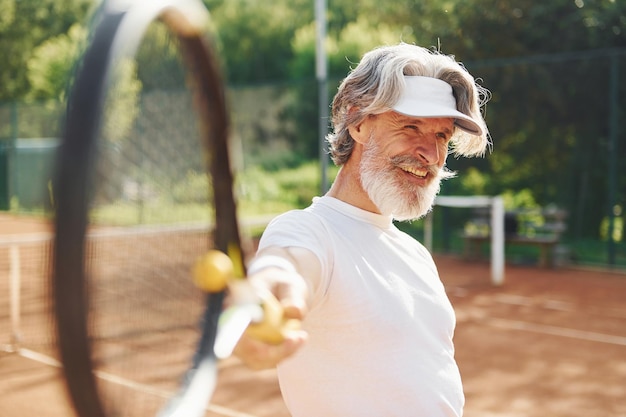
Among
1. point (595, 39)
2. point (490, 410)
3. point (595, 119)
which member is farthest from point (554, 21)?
point (490, 410)

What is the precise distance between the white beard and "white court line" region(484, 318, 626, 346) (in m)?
5.05

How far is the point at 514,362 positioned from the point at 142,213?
4.56 metres

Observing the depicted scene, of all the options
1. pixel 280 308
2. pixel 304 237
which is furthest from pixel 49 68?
pixel 280 308

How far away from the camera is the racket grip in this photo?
1062mm

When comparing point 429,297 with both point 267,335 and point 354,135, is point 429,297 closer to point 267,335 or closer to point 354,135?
point 354,135

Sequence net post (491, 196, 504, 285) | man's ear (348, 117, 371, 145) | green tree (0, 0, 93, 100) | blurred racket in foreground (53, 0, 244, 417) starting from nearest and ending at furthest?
blurred racket in foreground (53, 0, 244, 417)
man's ear (348, 117, 371, 145)
net post (491, 196, 504, 285)
green tree (0, 0, 93, 100)

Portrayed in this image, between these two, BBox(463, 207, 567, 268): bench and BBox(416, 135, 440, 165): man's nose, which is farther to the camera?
BBox(463, 207, 567, 268): bench

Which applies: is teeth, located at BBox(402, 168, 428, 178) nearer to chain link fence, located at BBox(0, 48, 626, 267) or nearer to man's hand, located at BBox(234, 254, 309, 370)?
man's hand, located at BBox(234, 254, 309, 370)

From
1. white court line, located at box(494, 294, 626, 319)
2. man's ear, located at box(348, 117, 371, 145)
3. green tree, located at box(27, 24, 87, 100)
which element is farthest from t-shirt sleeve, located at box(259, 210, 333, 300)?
green tree, located at box(27, 24, 87, 100)

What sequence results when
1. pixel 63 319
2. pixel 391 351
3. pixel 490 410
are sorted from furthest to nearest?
1. pixel 490 410
2. pixel 391 351
3. pixel 63 319

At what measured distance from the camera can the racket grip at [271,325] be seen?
106cm

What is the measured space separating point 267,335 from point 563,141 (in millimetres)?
10193

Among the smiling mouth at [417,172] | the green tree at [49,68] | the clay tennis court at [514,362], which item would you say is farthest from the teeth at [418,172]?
the green tree at [49,68]

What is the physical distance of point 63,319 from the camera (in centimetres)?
84
